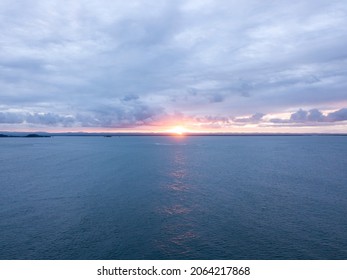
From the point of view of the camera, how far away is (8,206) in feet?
199

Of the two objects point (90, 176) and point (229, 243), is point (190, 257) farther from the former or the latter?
point (90, 176)

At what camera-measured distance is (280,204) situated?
62.8 metres

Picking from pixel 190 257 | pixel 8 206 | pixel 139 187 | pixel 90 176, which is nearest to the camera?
pixel 190 257

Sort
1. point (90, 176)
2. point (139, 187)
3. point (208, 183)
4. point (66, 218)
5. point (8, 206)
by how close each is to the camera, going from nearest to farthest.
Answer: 1. point (66, 218)
2. point (8, 206)
3. point (139, 187)
4. point (208, 183)
5. point (90, 176)

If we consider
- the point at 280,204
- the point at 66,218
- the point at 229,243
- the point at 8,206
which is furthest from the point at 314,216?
the point at 8,206

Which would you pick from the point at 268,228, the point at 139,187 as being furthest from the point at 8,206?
the point at 268,228

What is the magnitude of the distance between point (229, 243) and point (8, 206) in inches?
2104

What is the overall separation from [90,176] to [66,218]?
45.6 metres
